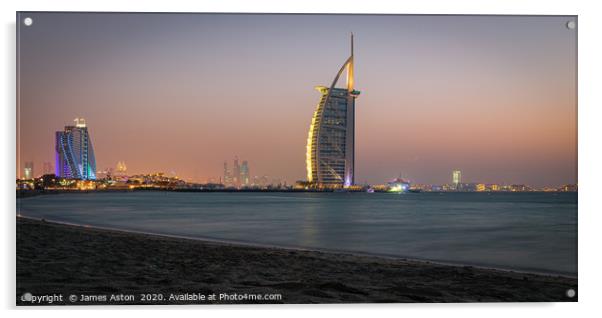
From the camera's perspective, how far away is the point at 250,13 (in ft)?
13.8

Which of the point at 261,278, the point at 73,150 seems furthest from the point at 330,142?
the point at 261,278

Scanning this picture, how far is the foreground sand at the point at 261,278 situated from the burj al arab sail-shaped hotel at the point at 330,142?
149 feet

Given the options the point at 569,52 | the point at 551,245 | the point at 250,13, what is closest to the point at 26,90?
the point at 250,13

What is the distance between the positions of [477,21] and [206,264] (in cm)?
315

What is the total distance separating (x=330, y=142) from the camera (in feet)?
172

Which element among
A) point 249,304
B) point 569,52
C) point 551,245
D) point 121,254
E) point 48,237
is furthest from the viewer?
point 48,237

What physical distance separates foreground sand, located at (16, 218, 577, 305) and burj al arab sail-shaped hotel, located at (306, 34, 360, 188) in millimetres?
45562

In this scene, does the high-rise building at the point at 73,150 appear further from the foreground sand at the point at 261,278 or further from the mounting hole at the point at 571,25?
the mounting hole at the point at 571,25

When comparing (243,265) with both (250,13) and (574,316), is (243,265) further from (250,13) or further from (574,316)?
(574,316)

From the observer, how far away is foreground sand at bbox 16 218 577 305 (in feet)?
12.9

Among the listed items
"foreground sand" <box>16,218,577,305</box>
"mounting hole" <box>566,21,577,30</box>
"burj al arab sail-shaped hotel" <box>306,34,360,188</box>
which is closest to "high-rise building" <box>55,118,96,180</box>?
"foreground sand" <box>16,218,577,305</box>

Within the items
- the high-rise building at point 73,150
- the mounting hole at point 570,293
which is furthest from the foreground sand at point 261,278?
the high-rise building at point 73,150

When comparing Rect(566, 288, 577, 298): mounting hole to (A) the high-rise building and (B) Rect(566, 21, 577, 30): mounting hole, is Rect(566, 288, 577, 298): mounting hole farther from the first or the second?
(A) the high-rise building

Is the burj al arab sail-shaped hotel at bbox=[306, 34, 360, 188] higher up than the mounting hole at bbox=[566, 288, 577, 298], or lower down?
higher up
